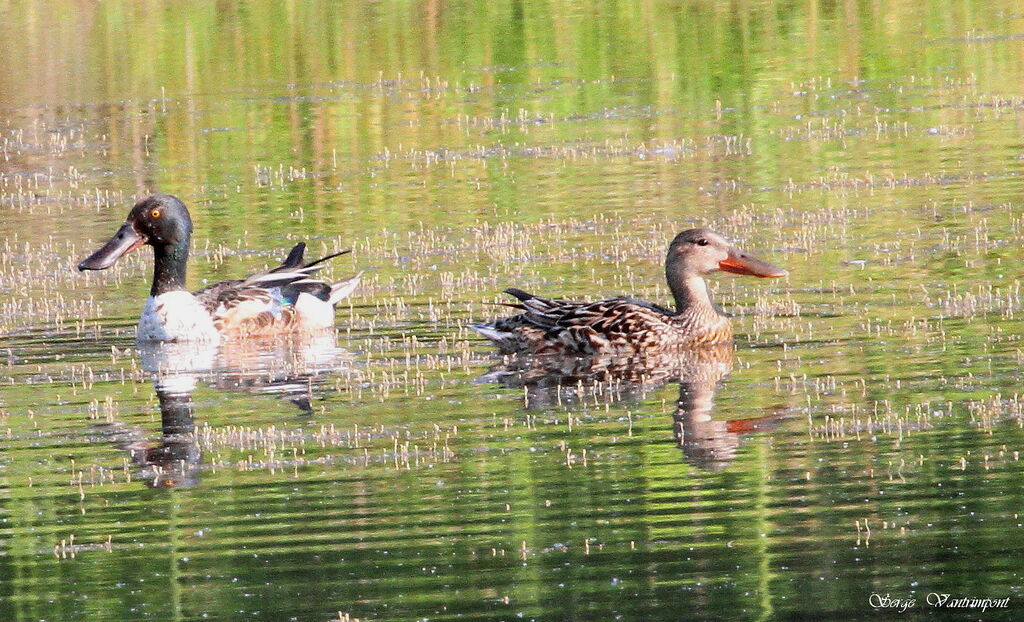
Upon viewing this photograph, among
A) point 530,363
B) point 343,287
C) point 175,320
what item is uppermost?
point 343,287

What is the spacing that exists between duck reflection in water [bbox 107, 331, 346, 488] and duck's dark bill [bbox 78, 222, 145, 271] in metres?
1.40

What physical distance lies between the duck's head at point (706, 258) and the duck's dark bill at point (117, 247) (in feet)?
15.4

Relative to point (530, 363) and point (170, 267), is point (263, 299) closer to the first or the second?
point (170, 267)

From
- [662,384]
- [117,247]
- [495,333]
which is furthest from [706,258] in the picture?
[117,247]

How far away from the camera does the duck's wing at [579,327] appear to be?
47.8 ft

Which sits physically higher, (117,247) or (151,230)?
(151,230)

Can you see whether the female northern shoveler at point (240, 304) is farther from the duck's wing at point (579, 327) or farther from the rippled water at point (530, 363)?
the duck's wing at point (579, 327)

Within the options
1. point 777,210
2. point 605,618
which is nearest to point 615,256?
point 777,210

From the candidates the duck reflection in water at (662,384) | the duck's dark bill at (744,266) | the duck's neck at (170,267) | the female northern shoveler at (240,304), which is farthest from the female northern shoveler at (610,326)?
the duck's neck at (170,267)

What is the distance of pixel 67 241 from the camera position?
21266 mm

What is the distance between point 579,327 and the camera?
48.1ft

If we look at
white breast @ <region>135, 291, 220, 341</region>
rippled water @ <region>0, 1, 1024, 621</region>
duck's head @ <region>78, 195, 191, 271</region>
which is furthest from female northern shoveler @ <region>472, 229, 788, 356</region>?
duck's head @ <region>78, 195, 191, 271</region>

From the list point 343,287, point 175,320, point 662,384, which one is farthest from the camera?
point 343,287

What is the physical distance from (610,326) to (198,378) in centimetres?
293
